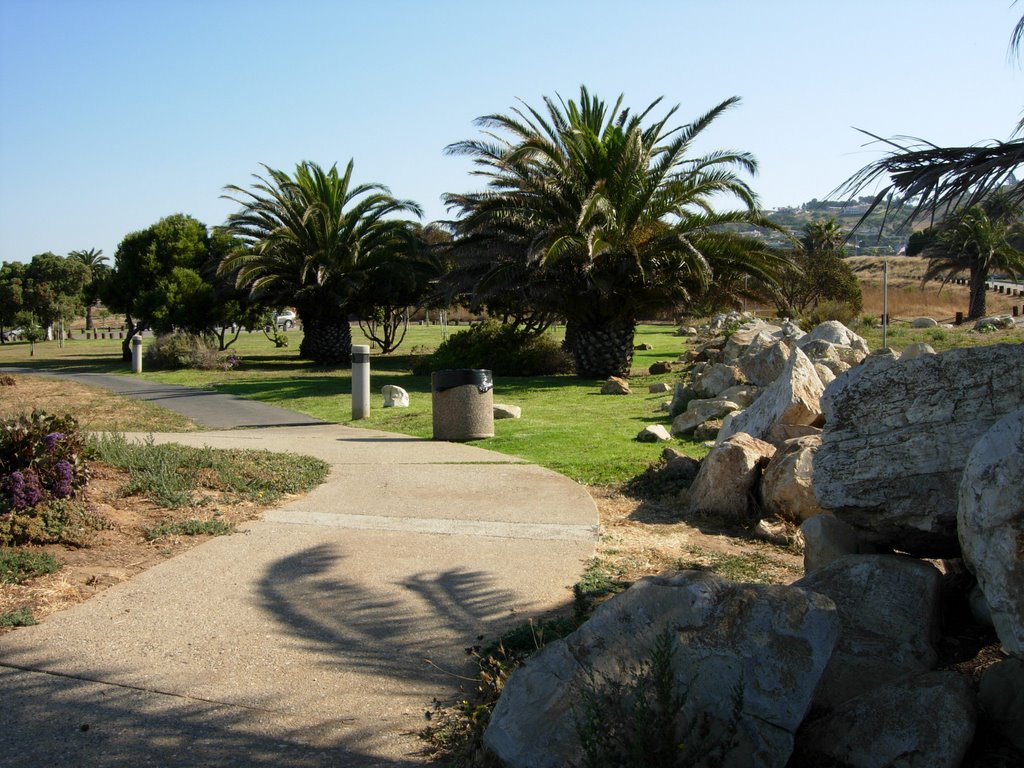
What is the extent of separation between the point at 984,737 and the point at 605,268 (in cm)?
1658

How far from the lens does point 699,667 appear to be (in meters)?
3.38

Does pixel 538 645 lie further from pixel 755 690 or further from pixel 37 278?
pixel 37 278

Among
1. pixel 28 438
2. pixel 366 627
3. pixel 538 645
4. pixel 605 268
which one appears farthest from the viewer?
pixel 605 268

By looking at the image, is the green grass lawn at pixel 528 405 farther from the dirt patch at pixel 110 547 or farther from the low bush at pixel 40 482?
the low bush at pixel 40 482

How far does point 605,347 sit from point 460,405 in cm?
934

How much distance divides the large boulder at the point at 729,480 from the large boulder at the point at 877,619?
291 cm

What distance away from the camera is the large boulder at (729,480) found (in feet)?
25.1

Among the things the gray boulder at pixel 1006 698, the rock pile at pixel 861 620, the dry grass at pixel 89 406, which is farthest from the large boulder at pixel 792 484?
the dry grass at pixel 89 406

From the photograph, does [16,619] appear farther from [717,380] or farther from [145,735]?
[717,380]

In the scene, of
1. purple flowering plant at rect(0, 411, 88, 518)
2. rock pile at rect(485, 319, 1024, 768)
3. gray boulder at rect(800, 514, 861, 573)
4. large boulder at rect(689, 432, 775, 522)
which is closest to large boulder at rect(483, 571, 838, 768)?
rock pile at rect(485, 319, 1024, 768)

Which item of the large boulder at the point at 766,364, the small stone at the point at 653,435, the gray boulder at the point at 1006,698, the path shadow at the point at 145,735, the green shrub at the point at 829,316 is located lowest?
the path shadow at the point at 145,735

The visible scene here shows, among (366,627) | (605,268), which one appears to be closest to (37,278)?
(605,268)

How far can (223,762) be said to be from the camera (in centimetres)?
375

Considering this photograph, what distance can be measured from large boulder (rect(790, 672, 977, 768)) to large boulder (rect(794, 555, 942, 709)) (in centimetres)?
31
